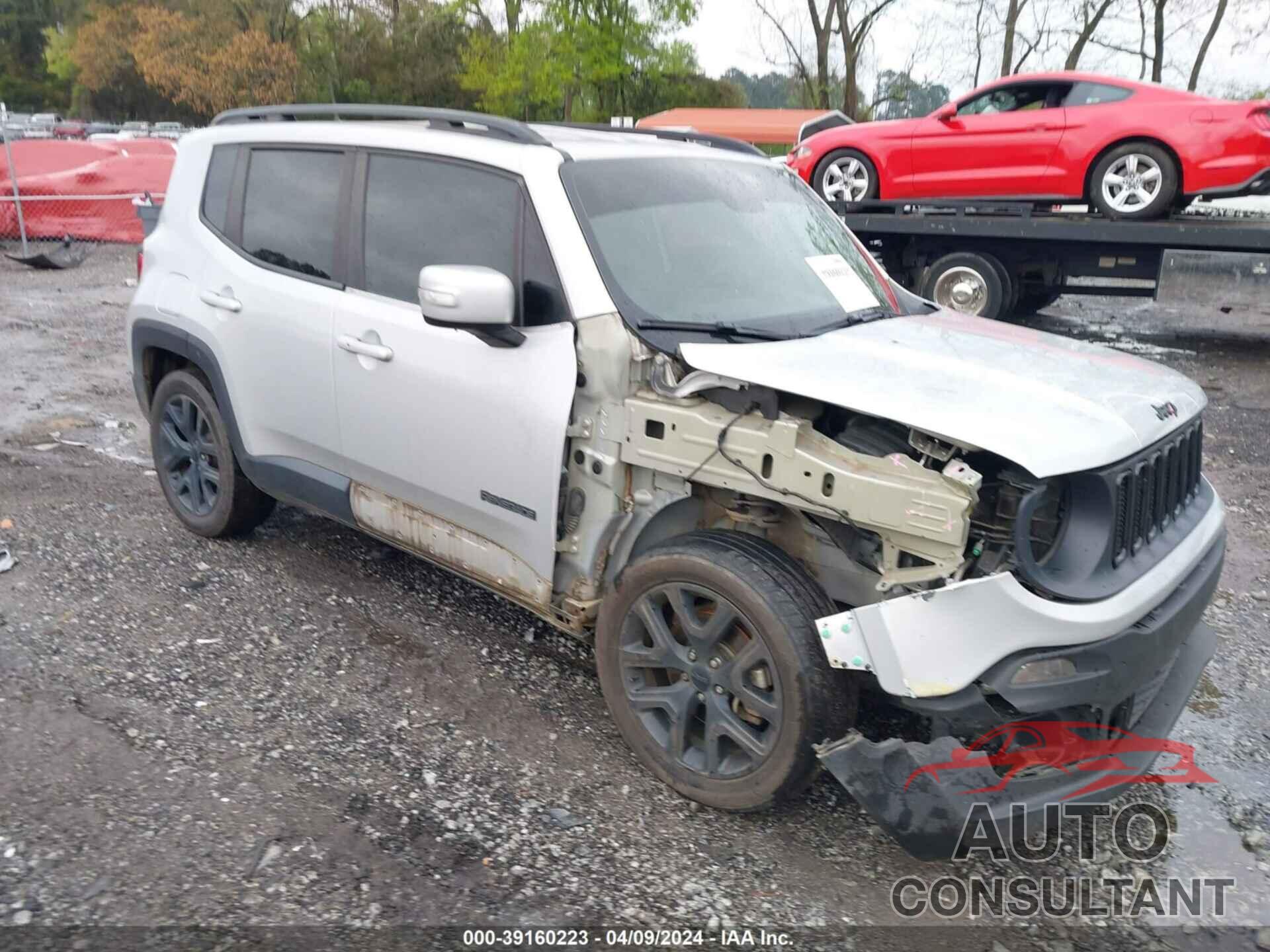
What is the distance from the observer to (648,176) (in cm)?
373

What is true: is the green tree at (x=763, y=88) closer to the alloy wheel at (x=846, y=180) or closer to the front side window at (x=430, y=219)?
the alloy wheel at (x=846, y=180)

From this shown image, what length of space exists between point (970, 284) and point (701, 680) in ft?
27.5

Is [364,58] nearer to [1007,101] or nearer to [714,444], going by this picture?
[1007,101]

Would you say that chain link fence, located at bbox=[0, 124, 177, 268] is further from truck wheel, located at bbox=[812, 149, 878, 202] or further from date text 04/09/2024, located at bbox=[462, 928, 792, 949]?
date text 04/09/2024, located at bbox=[462, 928, 792, 949]

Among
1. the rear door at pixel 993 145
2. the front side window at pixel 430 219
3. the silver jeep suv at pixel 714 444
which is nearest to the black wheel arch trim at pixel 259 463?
the silver jeep suv at pixel 714 444

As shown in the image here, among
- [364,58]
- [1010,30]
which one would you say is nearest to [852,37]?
[1010,30]

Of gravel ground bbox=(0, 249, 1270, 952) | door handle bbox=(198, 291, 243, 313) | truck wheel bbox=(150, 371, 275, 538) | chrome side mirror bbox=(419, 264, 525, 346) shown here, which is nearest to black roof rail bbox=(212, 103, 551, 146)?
chrome side mirror bbox=(419, 264, 525, 346)

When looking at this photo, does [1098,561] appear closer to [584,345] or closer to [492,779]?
[584,345]

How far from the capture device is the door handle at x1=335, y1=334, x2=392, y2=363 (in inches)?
148

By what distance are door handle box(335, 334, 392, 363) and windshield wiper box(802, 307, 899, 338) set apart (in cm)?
150

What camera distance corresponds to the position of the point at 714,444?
303cm

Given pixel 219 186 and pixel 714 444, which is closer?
pixel 714 444

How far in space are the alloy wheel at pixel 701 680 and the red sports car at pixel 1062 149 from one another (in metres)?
8.09

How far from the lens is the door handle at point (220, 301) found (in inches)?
173
